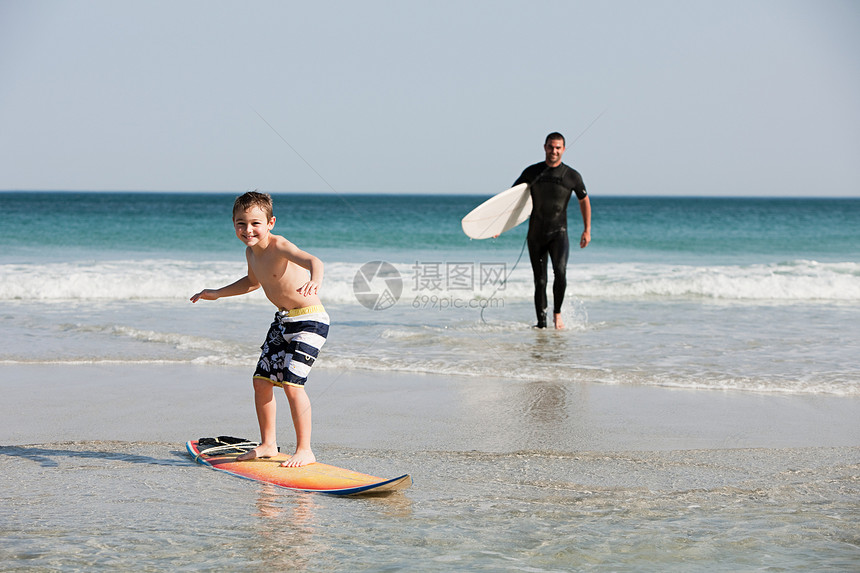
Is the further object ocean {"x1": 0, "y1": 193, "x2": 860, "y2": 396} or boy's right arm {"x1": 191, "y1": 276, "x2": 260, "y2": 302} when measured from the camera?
ocean {"x1": 0, "y1": 193, "x2": 860, "y2": 396}

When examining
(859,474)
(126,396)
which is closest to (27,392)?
(126,396)

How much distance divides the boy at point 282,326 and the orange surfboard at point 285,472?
0.24 feet

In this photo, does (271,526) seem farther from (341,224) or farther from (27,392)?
(341,224)

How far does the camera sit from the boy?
379 cm

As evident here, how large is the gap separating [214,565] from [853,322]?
29.8ft

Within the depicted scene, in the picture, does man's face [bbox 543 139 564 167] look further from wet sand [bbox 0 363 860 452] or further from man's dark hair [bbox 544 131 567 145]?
wet sand [bbox 0 363 860 452]

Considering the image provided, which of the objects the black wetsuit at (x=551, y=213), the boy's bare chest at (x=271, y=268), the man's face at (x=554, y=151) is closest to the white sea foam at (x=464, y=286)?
the black wetsuit at (x=551, y=213)

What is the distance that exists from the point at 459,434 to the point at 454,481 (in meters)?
0.93

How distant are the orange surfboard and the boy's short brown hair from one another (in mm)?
1187

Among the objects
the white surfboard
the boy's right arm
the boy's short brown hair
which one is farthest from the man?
the boy's short brown hair

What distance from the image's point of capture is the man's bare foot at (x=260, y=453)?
3881 mm

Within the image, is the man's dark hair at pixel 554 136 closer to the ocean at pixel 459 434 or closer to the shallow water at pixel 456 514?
the ocean at pixel 459 434

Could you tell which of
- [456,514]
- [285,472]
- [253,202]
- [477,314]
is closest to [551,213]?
[477,314]

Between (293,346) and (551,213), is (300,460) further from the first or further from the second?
(551,213)
